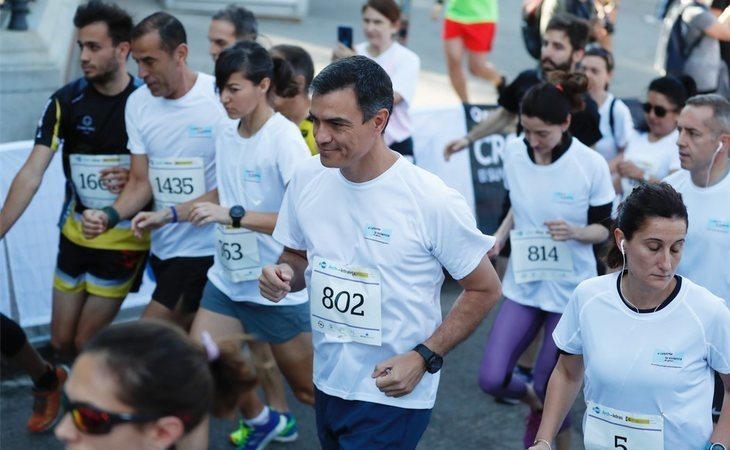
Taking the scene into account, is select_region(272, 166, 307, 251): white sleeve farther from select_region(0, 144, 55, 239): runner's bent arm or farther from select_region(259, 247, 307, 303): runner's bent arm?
select_region(0, 144, 55, 239): runner's bent arm

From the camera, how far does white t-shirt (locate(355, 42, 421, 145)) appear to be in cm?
Answer: 797

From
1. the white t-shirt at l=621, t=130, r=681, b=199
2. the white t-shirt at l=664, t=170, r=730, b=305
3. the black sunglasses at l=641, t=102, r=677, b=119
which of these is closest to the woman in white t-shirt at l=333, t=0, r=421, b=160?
the white t-shirt at l=621, t=130, r=681, b=199

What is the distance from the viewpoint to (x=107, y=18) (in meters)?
5.76

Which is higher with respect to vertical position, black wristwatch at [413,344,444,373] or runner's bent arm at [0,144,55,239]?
black wristwatch at [413,344,444,373]

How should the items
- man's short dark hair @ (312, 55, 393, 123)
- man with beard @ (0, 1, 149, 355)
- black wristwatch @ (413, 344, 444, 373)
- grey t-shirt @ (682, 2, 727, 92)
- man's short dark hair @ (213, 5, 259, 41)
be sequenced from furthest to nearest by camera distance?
grey t-shirt @ (682, 2, 727, 92)
man's short dark hair @ (213, 5, 259, 41)
man with beard @ (0, 1, 149, 355)
black wristwatch @ (413, 344, 444, 373)
man's short dark hair @ (312, 55, 393, 123)

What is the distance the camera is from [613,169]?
22.3ft

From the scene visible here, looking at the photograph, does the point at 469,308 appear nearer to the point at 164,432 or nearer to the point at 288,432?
the point at 164,432

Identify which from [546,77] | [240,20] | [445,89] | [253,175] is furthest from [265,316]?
[445,89]

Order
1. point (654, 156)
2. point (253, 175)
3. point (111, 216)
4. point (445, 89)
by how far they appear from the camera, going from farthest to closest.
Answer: point (445, 89) → point (654, 156) → point (111, 216) → point (253, 175)

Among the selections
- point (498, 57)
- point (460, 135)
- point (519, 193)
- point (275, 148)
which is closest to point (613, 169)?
point (519, 193)

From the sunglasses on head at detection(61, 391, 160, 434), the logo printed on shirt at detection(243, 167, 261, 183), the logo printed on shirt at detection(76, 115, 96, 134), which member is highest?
the sunglasses on head at detection(61, 391, 160, 434)

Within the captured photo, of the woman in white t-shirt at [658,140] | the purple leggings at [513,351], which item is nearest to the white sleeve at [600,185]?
the purple leggings at [513,351]

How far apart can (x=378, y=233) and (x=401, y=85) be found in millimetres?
4216

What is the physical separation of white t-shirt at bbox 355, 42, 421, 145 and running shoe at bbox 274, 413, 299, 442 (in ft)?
8.88
